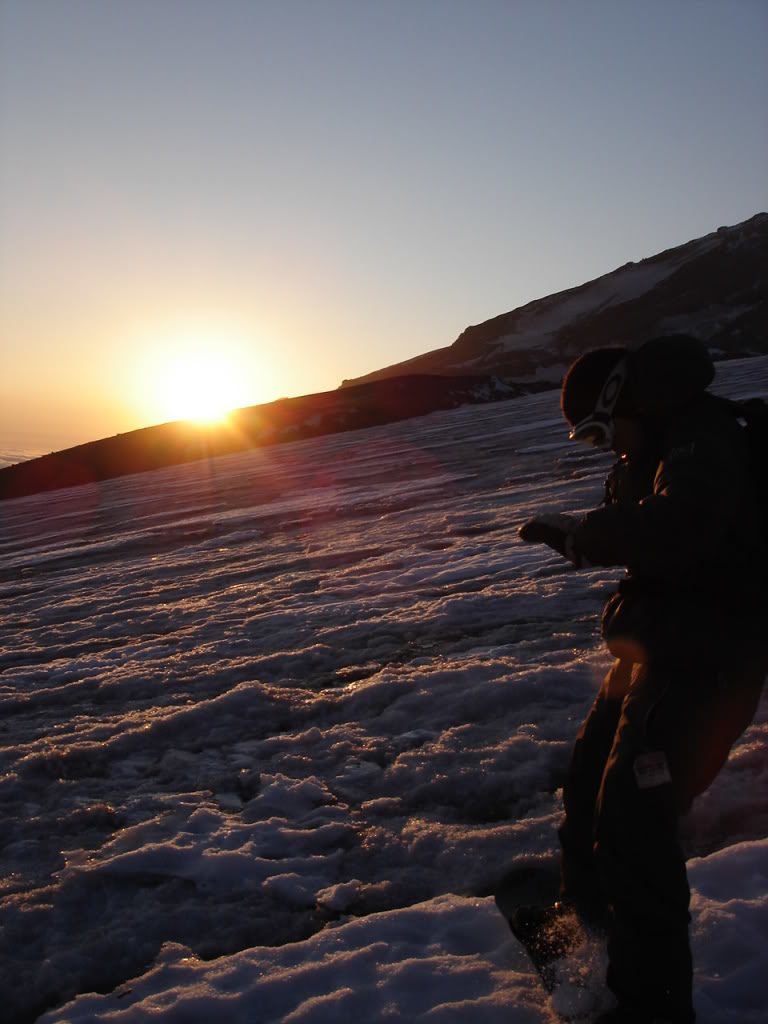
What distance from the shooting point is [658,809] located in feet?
6.79

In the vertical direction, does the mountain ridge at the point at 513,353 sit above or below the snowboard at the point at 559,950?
above

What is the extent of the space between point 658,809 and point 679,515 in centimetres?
74

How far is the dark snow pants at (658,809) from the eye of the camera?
2.00 m

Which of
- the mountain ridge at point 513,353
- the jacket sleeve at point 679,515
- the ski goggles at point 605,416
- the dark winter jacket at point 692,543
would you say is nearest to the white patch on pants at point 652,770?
the dark winter jacket at point 692,543

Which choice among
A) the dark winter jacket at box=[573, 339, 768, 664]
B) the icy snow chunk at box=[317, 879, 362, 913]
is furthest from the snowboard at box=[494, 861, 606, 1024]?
the dark winter jacket at box=[573, 339, 768, 664]

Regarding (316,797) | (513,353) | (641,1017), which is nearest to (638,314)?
(513,353)

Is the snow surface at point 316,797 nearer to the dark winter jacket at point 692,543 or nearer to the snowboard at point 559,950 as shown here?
the snowboard at point 559,950

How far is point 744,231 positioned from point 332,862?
375 ft

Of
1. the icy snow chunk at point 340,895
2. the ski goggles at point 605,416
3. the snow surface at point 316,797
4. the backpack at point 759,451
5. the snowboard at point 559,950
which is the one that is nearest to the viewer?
the backpack at point 759,451

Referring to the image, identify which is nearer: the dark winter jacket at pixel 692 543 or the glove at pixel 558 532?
the dark winter jacket at pixel 692 543

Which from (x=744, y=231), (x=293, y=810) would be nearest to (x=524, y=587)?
(x=293, y=810)

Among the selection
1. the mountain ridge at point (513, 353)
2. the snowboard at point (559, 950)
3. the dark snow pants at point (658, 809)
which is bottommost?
the snowboard at point (559, 950)

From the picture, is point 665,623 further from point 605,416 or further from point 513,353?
point 513,353

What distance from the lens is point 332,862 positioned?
3242 mm
